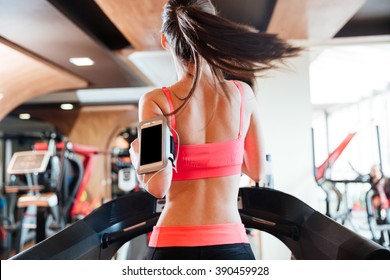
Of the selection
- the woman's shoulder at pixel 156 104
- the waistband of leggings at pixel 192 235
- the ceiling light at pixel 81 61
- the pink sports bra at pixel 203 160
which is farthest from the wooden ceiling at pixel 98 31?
the waistband of leggings at pixel 192 235

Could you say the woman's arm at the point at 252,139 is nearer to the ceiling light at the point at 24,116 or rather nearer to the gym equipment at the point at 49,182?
the gym equipment at the point at 49,182

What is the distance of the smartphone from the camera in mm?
1116

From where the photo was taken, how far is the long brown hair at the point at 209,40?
3.91 feet

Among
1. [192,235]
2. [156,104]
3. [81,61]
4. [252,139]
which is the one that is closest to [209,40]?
[156,104]

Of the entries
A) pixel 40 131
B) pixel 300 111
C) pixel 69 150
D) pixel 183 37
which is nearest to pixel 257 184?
pixel 300 111

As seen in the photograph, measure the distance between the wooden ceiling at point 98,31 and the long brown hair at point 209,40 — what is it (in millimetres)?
186

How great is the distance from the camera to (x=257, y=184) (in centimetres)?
140

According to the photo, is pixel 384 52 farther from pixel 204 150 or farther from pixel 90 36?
pixel 90 36

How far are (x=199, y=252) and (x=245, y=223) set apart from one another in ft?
→ 0.67

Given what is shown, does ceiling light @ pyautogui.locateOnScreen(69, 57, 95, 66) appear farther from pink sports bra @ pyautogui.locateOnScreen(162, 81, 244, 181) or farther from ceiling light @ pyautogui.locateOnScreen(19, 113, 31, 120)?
pink sports bra @ pyautogui.locateOnScreen(162, 81, 244, 181)

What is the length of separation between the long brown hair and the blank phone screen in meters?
0.10

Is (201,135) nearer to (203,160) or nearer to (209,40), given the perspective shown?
(203,160)

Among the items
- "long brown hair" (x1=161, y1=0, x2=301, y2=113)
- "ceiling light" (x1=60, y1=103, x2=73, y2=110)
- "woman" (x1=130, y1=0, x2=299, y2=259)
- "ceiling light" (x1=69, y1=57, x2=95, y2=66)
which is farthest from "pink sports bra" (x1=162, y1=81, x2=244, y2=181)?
"ceiling light" (x1=69, y1=57, x2=95, y2=66)

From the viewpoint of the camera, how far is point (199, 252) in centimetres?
119
